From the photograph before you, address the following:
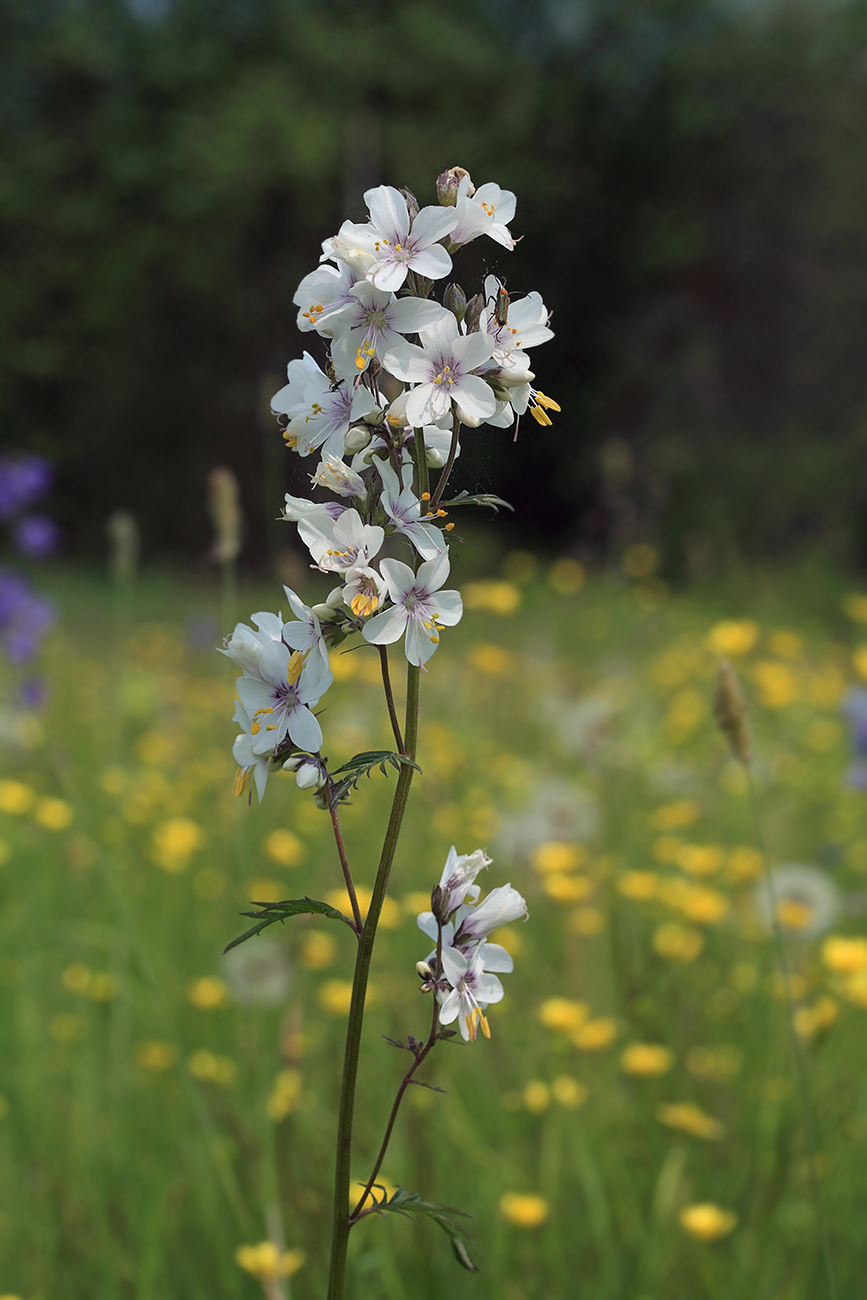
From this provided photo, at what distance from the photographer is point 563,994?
236cm

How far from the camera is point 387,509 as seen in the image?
794 millimetres

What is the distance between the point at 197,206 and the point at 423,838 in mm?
16594

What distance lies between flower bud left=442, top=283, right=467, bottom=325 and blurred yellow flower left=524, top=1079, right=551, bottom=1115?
4.91 feet

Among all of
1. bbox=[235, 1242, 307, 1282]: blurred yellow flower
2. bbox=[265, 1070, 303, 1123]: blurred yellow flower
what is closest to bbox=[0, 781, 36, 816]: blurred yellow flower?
bbox=[265, 1070, 303, 1123]: blurred yellow flower

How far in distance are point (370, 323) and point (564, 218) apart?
687 inches

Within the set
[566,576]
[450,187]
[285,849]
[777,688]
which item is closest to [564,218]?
[566,576]

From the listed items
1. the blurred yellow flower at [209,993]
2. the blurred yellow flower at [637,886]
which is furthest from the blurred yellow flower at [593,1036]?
the blurred yellow flower at [209,993]

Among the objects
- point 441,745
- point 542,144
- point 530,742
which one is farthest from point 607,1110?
point 542,144

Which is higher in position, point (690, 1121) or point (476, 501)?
point (476, 501)

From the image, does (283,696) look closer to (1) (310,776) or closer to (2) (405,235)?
(1) (310,776)

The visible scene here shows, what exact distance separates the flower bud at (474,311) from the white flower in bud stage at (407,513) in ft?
0.40

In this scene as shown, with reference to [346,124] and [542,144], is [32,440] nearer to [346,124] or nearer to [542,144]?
[346,124]

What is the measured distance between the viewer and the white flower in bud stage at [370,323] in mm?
768

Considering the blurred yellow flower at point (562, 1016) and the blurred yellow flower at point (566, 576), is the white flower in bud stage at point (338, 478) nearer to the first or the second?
the blurred yellow flower at point (562, 1016)
